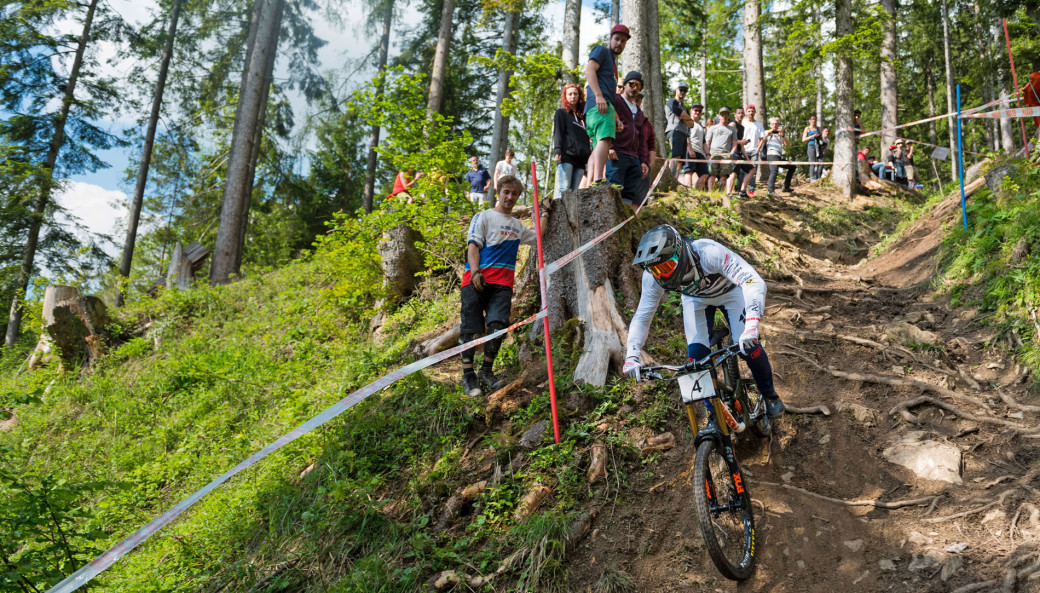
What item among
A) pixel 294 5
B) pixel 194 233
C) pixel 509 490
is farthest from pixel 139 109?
pixel 509 490

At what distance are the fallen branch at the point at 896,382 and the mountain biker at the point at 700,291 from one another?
1422 mm

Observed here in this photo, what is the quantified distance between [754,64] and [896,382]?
41.5 feet

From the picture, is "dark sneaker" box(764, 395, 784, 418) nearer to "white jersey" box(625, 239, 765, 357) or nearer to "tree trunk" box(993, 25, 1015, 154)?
"white jersey" box(625, 239, 765, 357)

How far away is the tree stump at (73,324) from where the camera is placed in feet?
34.2

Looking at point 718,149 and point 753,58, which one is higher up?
point 753,58

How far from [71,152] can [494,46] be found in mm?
14070

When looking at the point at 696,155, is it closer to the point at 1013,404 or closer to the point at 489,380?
the point at 1013,404

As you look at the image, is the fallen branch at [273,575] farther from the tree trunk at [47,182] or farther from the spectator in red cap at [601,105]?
the tree trunk at [47,182]

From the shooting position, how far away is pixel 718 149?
11.8m

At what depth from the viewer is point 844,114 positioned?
12820 millimetres

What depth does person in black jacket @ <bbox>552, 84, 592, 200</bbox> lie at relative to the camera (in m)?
6.86

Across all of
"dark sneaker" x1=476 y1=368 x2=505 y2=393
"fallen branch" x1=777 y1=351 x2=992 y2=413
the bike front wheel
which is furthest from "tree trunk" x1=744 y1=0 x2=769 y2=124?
the bike front wheel

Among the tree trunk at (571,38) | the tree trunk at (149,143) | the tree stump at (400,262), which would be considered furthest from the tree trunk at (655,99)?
the tree trunk at (149,143)

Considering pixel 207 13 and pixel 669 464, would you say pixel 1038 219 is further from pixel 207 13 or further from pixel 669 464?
pixel 207 13
